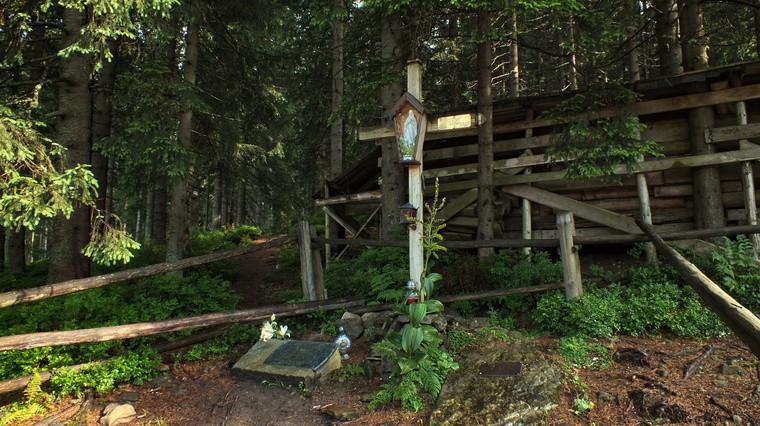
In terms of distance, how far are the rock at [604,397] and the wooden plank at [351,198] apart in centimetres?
877

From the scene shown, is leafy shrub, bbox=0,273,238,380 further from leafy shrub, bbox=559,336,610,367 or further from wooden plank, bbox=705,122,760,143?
wooden plank, bbox=705,122,760,143

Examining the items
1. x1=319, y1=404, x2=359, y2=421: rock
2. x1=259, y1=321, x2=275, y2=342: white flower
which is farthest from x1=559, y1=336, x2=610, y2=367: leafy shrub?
x1=259, y1=321, x2=275, y2=342: white flower

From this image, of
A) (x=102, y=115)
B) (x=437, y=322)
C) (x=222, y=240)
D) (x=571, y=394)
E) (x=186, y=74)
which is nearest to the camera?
(x=571, y=394)

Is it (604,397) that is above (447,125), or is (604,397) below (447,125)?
below

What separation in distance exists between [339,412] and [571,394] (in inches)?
101

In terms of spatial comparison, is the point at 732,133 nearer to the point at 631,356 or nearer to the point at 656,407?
the point at 631,356

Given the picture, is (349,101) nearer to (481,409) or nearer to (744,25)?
(481,409)

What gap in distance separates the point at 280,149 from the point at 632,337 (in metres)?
16.2

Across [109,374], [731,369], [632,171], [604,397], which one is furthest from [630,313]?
[109,374]

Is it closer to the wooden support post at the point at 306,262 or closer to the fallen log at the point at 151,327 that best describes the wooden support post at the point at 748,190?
the fallen log at the point at 151,327

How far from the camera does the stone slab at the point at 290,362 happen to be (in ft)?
18.1

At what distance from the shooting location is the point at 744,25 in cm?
1261

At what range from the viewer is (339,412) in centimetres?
477

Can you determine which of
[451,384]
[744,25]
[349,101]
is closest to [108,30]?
[349,101]
